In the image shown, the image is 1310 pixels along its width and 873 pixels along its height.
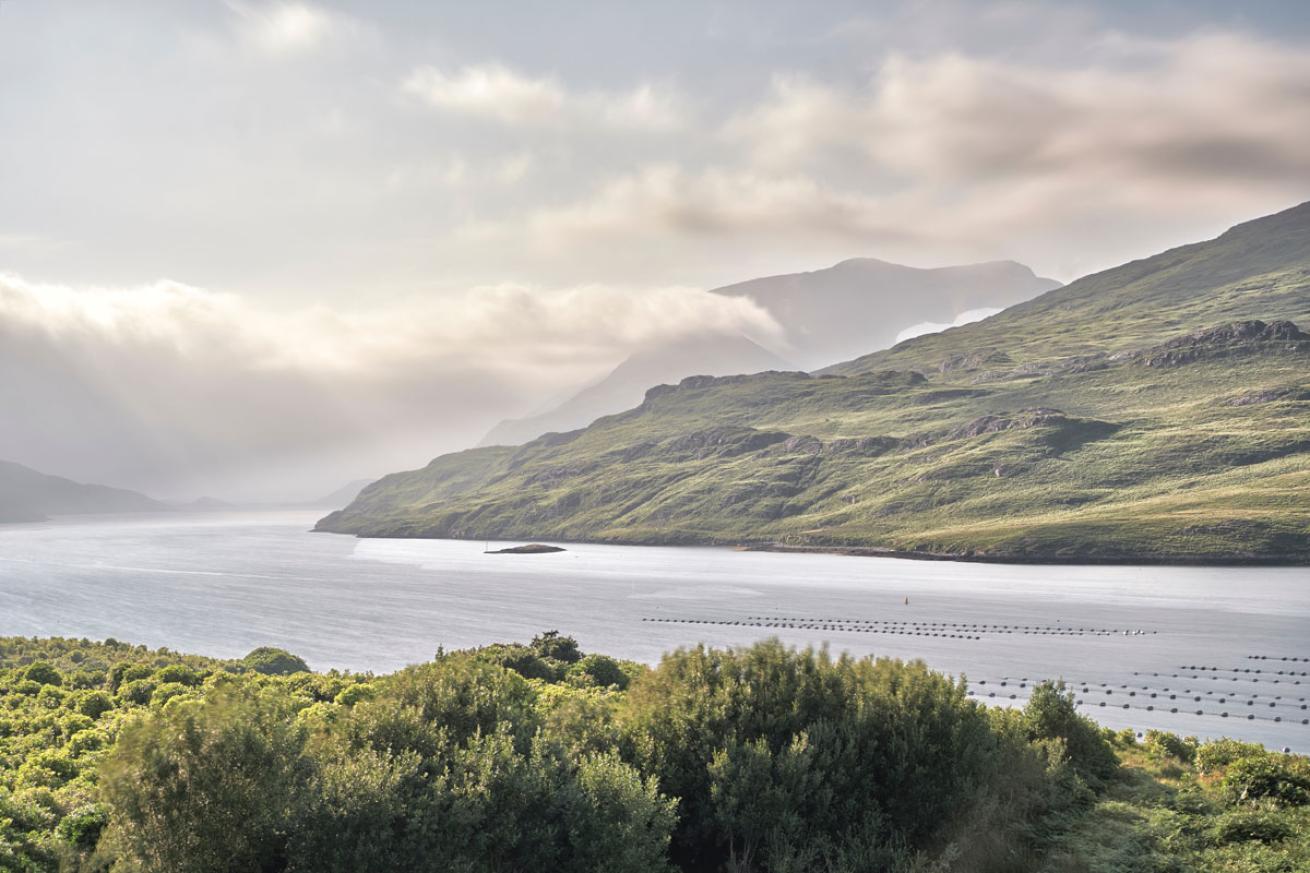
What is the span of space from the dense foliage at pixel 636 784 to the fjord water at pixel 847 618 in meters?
34.2

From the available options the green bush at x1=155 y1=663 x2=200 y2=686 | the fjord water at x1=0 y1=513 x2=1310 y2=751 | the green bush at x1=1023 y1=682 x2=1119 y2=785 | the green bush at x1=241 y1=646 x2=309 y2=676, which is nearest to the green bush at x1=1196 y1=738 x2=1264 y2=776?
the green bush at x1=1023 y1=682 x2=1119 y2=785

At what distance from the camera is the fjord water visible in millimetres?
74062

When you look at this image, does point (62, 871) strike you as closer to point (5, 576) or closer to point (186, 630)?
point (186, 630)

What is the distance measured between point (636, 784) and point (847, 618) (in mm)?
97344

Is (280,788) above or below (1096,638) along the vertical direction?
above

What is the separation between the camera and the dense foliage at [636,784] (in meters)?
20.5

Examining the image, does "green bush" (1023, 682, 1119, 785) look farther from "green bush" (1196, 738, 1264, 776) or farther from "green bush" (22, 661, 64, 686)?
"green bush" (22, 661, 64, 686)

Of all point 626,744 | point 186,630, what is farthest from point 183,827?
point 186,630

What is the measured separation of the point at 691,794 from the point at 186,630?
363ft

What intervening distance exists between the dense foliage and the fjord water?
34243 mm

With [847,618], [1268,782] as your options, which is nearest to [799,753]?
[1268,782]

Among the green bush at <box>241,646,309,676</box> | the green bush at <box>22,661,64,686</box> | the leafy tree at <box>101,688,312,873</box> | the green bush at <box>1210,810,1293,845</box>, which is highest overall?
the leafy tree at <box>101,688,312,873</box>

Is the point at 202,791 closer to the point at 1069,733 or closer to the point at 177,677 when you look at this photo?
the point at 1069,733

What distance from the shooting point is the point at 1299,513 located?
179500 millimetres
